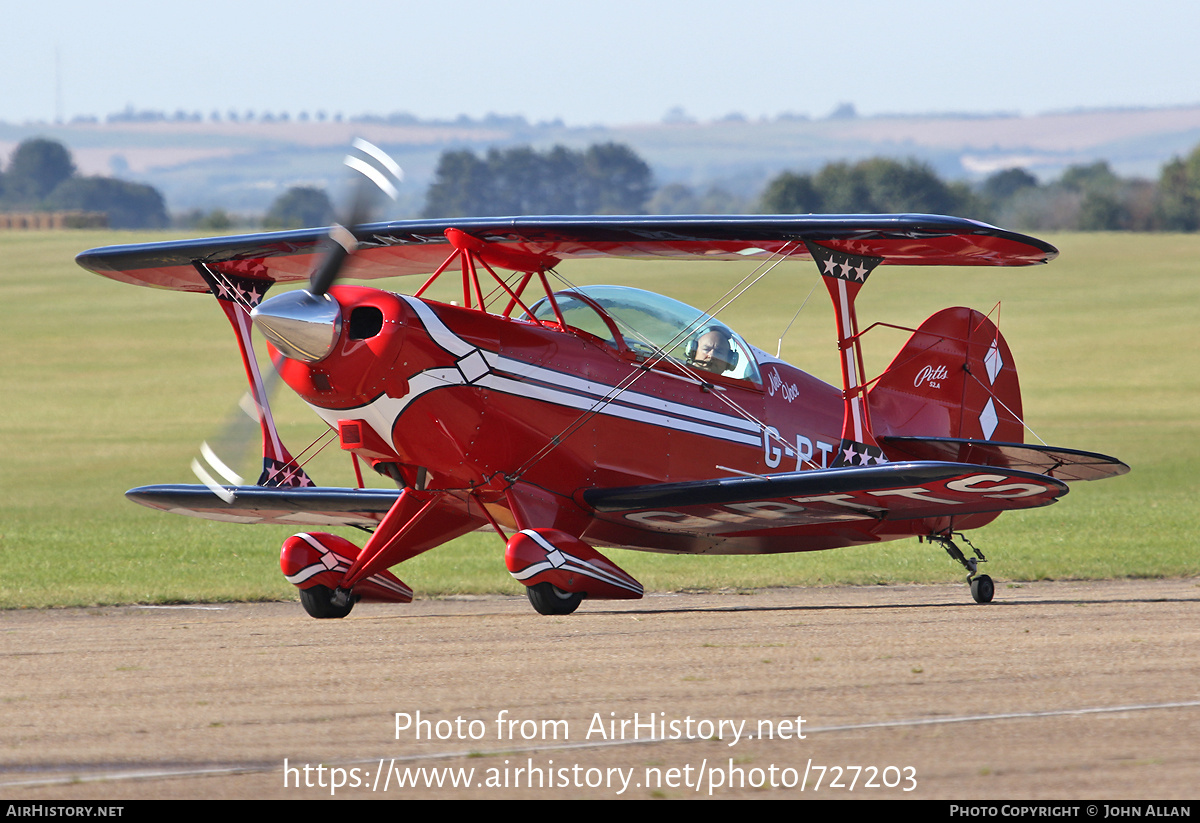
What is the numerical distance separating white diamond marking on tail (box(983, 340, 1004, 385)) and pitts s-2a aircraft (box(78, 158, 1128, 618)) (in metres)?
1.63

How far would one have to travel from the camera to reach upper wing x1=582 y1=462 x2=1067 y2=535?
11.5 metres

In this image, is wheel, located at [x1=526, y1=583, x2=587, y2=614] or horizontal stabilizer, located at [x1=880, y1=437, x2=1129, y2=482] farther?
horizontal stabilizer, located at [x1=880, y1=437, x2=1129, y2=482]

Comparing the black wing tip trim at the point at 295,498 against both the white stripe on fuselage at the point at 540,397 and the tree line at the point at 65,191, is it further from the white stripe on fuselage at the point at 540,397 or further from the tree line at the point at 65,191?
the tree line at the point at 65,191

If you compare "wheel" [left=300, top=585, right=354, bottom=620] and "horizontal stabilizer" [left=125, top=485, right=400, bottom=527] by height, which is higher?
"horizontal stabilizer" [left=125, top=485, right=400, bottom=527]

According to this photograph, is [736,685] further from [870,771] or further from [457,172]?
[457,172]

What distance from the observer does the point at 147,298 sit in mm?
67812

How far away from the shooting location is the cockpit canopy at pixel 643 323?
12945 mm

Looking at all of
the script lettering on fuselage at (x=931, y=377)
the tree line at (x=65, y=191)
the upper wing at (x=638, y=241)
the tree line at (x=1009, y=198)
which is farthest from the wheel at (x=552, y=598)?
the tree line at (x=65, y=191)

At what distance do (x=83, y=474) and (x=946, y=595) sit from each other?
22534mm

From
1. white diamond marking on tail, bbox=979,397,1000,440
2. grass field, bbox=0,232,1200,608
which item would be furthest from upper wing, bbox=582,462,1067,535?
grass field, bbox=0,232,1200,608

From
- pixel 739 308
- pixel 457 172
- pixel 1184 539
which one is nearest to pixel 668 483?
pixel 1184 539

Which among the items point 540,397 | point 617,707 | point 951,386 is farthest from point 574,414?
point 951,386

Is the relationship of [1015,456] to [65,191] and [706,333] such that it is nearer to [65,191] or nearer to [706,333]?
[706,333]

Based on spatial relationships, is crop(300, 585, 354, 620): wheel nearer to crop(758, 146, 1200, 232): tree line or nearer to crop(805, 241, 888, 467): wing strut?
crop(805, 241, 888, 467): wing strut
